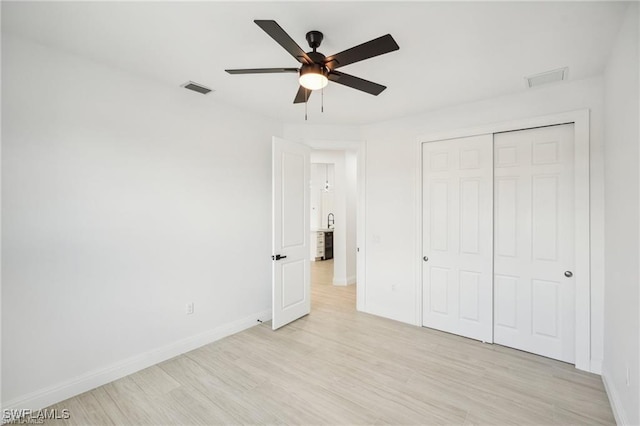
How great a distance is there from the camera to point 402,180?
3756mm

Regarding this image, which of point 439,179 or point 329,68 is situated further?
point 439,179

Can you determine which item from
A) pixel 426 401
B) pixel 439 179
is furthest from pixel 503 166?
pixel 426 401

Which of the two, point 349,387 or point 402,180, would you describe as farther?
point 402,180

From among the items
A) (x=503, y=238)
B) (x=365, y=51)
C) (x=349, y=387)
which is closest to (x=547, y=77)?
(x=503, y=238)

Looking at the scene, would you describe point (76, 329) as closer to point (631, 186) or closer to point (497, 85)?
point (631, 186)

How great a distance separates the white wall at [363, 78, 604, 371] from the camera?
2.90 metres

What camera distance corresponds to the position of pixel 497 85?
9.12ft

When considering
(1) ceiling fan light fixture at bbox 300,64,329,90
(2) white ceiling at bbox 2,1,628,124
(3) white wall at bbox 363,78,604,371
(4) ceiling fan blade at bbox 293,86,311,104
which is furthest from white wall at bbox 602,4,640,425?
(4) ceiling fan blade at bbox 293,86,311,104

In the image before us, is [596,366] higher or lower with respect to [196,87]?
lower

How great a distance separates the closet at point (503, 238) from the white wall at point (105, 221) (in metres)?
2.40

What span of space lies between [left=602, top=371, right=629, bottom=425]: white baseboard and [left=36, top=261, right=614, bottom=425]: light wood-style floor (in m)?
0.06

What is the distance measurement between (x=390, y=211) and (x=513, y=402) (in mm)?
2265

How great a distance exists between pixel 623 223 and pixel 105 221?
148 inches

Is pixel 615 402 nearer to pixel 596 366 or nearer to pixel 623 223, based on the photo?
pixel 596 366
